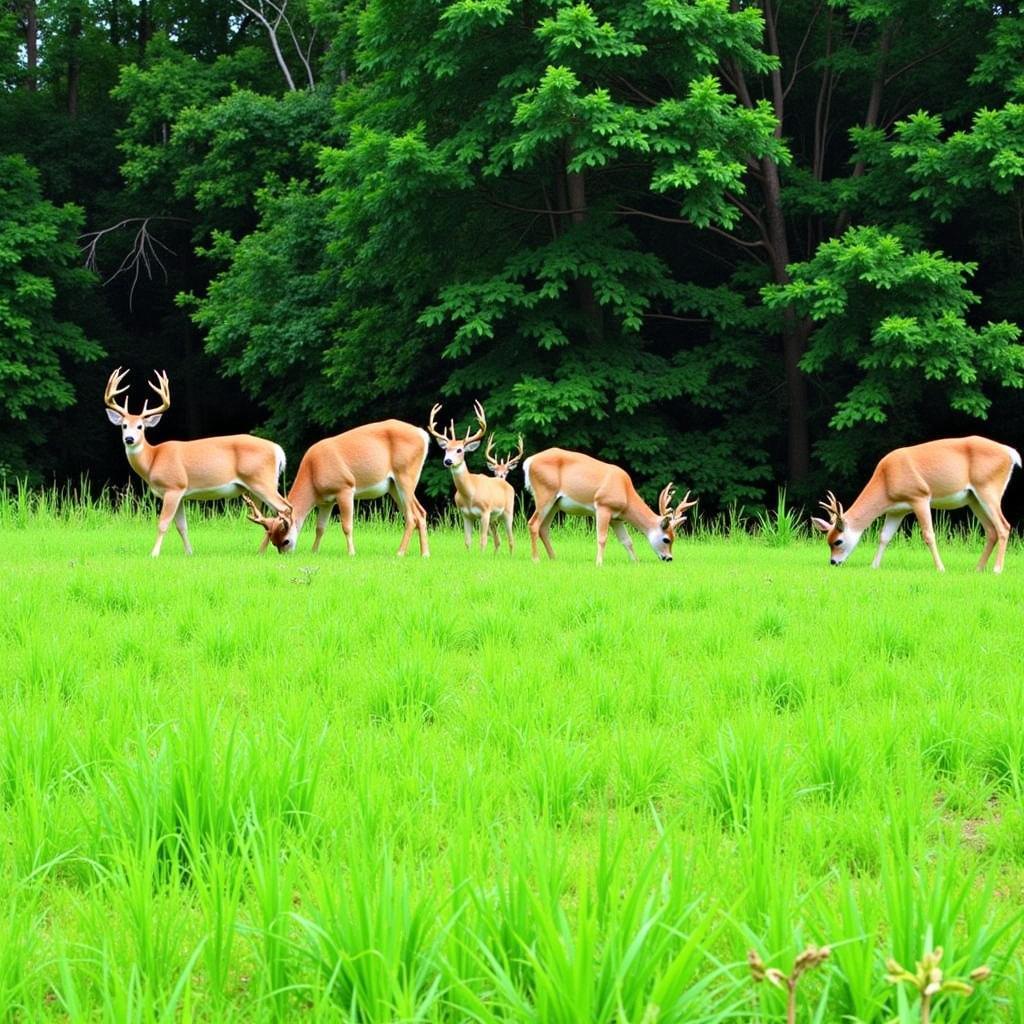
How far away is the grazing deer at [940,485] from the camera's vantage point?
38.0 feet

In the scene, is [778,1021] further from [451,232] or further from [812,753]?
[451,232]

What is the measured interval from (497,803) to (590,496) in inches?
336

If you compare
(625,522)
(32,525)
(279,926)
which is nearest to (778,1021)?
(279,926)

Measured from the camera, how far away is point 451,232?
69.0 feet

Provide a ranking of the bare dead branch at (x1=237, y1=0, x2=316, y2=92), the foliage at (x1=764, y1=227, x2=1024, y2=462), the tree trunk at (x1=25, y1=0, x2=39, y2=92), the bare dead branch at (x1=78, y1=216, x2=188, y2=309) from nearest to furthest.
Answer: the foliage at (x1=764, y1=227, x2=1024, y2=462) → the bare dead branch at (x1=78, y1=216, x2=188, y2=309) → the bare dead branch at (x1=237, y1=0, x2=316, y2=92) → the tree trunk at (x1=25, y1=0, x2=39, y2=92)

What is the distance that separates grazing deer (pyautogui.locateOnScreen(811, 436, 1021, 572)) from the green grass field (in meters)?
Answer: 3.77

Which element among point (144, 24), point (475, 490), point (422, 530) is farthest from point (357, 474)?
point (144, 24)

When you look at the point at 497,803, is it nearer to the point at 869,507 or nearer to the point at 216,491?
the point at 216,491

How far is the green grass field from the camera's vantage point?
7.25 feet

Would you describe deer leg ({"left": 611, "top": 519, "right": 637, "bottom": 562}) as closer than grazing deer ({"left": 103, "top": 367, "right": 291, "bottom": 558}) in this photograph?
No

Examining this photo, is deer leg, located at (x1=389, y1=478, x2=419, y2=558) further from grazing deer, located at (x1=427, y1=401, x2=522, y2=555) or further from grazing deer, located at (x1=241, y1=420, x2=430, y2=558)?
grazing deer, located at (x1=427, y1=401, x2=522, y2=555)

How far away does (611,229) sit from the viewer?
20234mm

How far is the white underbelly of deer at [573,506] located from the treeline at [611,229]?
6.13 metres

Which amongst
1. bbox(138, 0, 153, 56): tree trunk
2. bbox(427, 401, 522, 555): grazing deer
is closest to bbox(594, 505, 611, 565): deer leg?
bbox(427, 401, 522, 555): grazing deer
